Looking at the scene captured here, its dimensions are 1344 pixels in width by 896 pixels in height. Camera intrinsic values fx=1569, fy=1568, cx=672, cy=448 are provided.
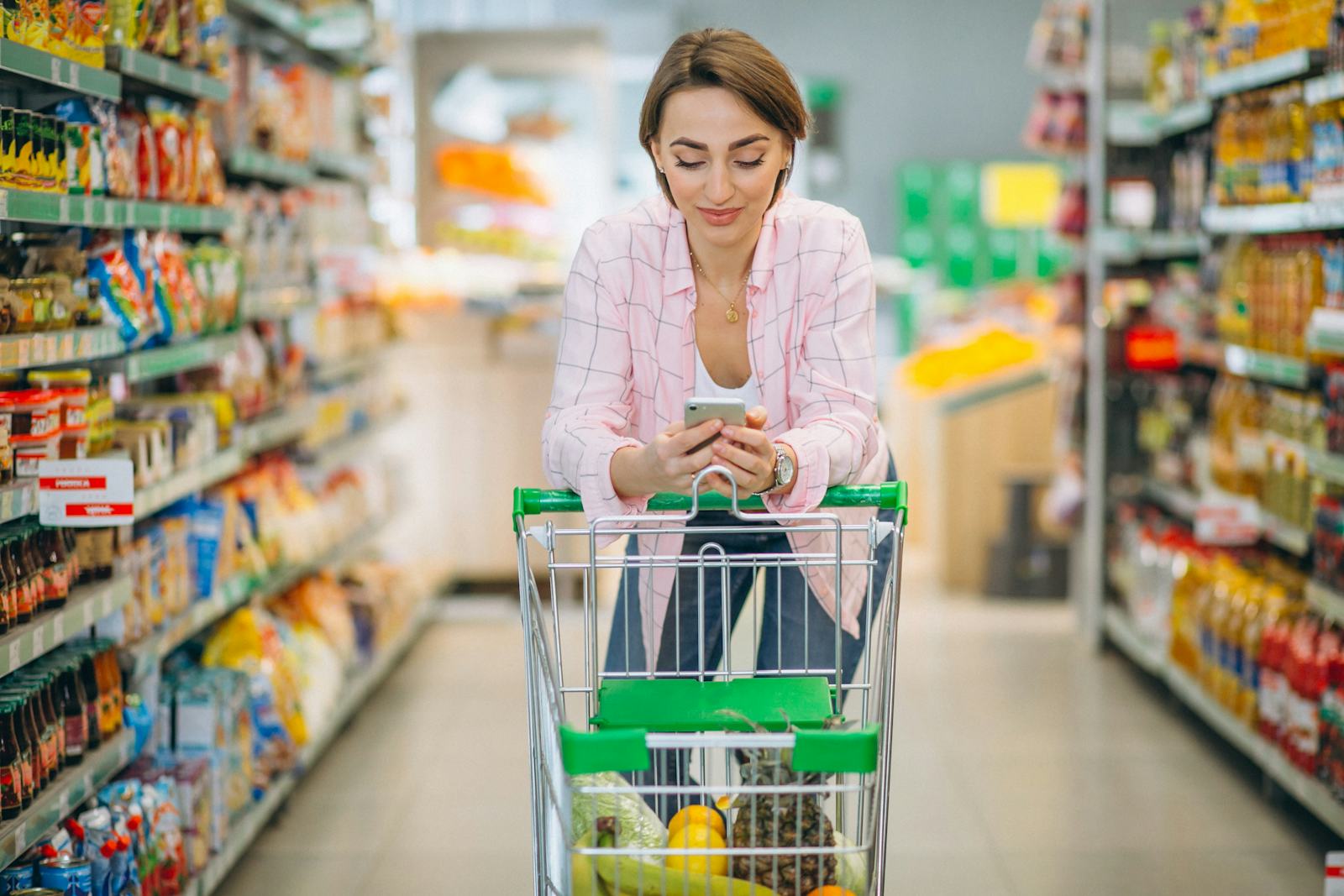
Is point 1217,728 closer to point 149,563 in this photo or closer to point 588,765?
point 149,563

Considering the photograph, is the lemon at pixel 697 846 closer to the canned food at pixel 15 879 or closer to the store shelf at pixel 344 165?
the canned food at pixel 15 879

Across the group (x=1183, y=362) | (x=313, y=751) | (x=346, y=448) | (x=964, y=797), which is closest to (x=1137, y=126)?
(x=1183, y=362)

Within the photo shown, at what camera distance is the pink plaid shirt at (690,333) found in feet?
7.48

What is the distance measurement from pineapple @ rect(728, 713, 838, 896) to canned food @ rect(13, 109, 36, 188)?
155cm

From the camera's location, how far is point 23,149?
2545mm

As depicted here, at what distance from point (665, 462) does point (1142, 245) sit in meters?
3.90

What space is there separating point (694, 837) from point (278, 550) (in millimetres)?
2606

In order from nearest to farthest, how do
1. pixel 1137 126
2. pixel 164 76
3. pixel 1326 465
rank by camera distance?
1. pixel 164 76
2. pixel 1326 465
3. pixel 1137 126

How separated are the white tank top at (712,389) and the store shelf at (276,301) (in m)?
1.94

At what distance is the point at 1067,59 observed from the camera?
6.04 metres

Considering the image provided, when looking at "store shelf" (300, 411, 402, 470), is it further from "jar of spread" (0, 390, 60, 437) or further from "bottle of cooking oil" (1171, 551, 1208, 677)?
"bottle of cooking oil" (1171, 551, 1208, 677)

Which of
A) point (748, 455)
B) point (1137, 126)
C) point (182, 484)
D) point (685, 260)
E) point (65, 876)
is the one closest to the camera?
point (748, 455)

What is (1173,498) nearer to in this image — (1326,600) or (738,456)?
(1326,600)

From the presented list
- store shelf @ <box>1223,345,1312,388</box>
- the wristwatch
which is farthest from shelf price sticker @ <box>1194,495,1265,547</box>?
the wristwatch
